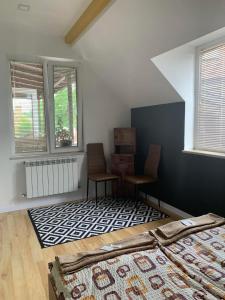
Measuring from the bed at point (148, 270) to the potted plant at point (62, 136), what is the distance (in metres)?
2.58

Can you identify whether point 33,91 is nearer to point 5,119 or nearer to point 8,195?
point 5,119

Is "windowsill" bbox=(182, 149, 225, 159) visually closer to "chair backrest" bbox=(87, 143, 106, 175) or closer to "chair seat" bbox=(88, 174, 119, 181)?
"chair seat" bbox=(88, 174, 119, 181)

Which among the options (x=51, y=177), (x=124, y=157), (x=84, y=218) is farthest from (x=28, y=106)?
(x=84, y=218)

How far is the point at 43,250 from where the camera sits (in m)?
2.49

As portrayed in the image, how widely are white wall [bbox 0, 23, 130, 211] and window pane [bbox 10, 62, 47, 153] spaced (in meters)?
0.13

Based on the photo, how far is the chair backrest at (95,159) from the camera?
4.00 m

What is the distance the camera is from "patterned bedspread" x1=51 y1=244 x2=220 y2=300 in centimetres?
116

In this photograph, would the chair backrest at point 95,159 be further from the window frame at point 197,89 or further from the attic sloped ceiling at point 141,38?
the window frame at point 197,89

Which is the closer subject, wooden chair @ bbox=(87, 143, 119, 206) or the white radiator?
the white radiator

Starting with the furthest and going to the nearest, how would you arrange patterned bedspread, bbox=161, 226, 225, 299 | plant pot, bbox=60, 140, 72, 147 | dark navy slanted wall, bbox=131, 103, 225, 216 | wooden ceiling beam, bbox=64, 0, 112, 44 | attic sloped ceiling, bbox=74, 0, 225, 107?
1. plant pot, bbox=60, 140, 72, 147
2. dark navy slanted wall, bbox=131, 103, 225, 216
3. wooden ceiling beam, bbox=64, 0, 112, 44
4. attic sloped ceiling, bbox=74, 0, 225, 107
5. patterned bedspread, bbox=161, 226, 225, 299

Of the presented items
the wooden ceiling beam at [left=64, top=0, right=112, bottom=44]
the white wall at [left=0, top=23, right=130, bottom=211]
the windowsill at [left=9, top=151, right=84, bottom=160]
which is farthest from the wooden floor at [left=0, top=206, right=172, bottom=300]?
the wooden ceiling beam at [left=64, top=0, right=112, bottom=44]

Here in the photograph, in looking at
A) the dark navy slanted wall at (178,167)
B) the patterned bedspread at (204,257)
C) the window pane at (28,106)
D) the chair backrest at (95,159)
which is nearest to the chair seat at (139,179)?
the dark navy slanted wall at (178,167)

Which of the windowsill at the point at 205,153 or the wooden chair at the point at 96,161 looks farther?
the wooden chair at the point at 96,161

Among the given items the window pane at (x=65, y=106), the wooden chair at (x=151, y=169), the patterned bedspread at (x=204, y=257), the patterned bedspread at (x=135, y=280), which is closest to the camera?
the patterned bedspread at (x=135, y=280)
